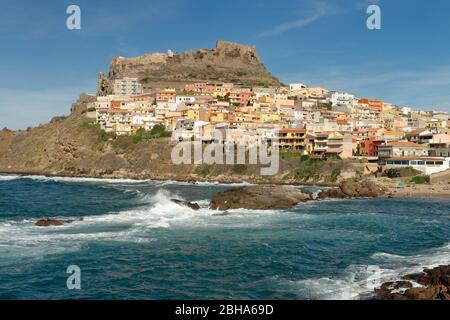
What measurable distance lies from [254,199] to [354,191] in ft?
60.3

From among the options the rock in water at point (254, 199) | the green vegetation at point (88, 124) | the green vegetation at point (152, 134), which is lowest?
the rock in water at point (254, 199)

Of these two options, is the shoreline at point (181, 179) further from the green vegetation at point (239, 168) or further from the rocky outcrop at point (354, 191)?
the rocky outcrop at point (354, 191)

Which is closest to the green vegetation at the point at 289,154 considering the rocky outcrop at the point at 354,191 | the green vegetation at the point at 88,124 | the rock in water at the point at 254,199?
the rocky outcrop at the point at 354,191

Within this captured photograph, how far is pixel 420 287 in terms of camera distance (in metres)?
18.5

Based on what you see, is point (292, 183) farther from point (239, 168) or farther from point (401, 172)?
point (401, 172)

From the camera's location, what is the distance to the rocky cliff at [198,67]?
16850 cm

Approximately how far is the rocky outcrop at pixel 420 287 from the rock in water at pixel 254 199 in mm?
28356

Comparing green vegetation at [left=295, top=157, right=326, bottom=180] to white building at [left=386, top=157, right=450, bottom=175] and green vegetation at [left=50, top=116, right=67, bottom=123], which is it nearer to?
white building at [left=386, top=157, right=450, bottom=175]

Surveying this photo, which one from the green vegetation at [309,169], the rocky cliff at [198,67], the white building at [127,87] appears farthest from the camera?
the rocky cliff at [198,67]

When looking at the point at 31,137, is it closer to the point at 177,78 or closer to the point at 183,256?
the point at 177,78

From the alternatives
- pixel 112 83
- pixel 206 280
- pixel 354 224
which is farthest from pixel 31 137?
pixel 206 280

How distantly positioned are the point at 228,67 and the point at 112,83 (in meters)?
43.1

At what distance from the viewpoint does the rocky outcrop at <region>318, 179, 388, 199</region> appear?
60.2 m

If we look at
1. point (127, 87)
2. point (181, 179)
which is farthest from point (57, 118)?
point (181, 179)
